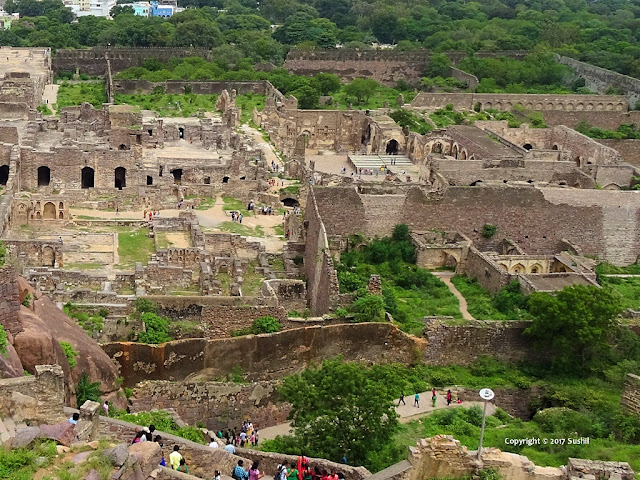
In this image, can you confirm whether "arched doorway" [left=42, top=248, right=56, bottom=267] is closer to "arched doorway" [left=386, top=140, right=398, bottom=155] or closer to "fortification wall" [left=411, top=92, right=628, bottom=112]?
"arched doorway" [left=386, top=140, right=398, bottom=155]

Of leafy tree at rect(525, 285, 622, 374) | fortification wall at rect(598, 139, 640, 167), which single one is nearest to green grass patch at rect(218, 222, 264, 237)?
leafy tree at rect(525, 285, 622, 374)

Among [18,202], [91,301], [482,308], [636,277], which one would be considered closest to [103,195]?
[18,202]

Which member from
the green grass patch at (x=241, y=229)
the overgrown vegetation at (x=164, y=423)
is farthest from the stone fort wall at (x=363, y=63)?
the overgrown vegetation at (x=164, y=423)

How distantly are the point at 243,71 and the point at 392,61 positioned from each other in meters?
17.5

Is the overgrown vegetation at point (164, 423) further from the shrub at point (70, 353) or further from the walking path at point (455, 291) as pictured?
the walking path at point (455, 291)

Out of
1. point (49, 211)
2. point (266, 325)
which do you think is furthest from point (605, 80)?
point (266, 325)

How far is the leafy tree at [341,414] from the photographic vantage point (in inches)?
795

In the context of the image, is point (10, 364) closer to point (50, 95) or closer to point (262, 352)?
point (262, 352)

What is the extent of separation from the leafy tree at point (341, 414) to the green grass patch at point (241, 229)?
57.0ft

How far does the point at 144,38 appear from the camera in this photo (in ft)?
313

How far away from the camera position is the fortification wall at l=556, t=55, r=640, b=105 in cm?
7581

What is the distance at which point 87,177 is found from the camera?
43938 mm

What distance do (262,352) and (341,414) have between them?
600 centimetres

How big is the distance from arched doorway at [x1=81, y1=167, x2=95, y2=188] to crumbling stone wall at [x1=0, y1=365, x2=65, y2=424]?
90.2ft
